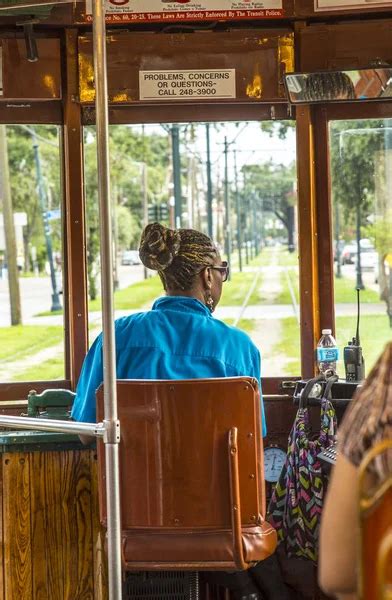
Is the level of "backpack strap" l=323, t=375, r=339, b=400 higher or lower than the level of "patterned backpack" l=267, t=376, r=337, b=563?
higher

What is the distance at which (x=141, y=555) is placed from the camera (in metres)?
3.06

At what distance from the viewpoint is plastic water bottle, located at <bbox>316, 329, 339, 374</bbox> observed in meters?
4.27

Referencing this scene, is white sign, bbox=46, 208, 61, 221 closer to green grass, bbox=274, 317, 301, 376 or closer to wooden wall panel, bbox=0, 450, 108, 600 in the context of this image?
green grass, bbox=274, 317, 301, 376

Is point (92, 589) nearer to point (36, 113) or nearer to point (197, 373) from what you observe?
point (197, 373)

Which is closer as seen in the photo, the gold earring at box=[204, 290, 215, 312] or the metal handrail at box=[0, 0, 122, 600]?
the metal handrail at box=[0, 0, 122, 600]

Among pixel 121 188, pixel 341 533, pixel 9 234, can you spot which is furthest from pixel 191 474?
pixel 121 188

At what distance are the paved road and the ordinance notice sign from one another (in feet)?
4.03

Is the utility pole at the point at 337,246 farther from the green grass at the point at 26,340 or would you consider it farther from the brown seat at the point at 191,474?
the brown seat at the point at 191,474

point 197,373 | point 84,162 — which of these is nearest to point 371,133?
point 84,162

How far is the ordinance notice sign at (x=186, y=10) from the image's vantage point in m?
4.23

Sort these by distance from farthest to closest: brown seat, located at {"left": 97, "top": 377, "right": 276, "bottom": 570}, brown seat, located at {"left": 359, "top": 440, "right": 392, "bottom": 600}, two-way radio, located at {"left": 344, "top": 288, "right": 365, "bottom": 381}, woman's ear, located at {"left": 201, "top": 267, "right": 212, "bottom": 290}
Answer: two-way radio, located at {"left": 344, "top": 288, "right": 365, "bottom": 381} < woman's ear, located at {"left": 201, "top": 267, "right": 212, "bottom": 290} < brown seat, located at {"left": 97, "top": 377, "right": 276, "bottom": 570} < brown seat, located at {"left": 359, "top": 440, "right": 392, "bottom": 600}

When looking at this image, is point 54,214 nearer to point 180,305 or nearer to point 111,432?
point 180,305

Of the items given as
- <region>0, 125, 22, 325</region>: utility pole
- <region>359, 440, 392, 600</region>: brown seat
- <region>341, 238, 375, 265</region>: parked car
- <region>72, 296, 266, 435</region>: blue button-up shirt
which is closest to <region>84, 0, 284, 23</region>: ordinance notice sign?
<region>0, 125, 22, 325</region>: utility pole

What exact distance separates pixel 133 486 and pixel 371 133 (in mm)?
1936
